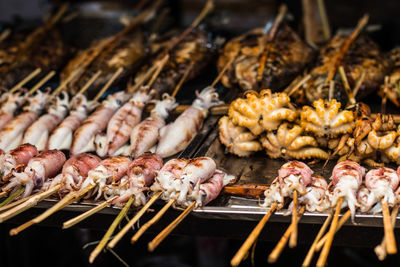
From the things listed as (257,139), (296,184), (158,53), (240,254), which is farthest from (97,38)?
(240,254)

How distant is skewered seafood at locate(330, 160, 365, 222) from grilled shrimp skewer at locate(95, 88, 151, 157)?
5.49 ft

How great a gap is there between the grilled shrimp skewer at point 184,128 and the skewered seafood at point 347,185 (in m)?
1.28

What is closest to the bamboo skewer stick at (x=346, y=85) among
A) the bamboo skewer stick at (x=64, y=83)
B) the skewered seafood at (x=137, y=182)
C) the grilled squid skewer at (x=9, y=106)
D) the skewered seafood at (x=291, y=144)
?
the skewered seafood at (x=291, y=144)

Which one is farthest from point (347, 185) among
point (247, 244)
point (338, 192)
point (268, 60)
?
point (268, 60)

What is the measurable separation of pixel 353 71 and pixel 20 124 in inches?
113

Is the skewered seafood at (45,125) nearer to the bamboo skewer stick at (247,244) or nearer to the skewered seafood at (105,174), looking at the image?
the skewered seafood at (105,174)

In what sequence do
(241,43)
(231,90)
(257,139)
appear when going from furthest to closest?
(241,43), (231,90), (257,139)

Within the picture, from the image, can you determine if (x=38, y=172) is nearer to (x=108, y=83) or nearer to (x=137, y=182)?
(x=137, y=182)

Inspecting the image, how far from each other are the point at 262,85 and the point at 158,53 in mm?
1616

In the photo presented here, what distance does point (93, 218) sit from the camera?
2688 mm

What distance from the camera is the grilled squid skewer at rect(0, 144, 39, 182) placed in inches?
113

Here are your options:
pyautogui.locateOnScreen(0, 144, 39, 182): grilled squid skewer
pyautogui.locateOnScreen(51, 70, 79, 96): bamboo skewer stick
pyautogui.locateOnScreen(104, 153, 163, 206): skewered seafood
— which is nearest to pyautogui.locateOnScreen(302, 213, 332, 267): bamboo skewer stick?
pyautogui.locateOnScreen(104, 153, 163, 206): skewered seafood

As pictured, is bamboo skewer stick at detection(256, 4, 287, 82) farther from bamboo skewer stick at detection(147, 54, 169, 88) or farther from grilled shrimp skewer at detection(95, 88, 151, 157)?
grilled shrimp skewer at detection(95, 88, 151, 157)

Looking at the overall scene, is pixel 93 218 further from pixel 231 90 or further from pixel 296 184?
pixel 231 90
